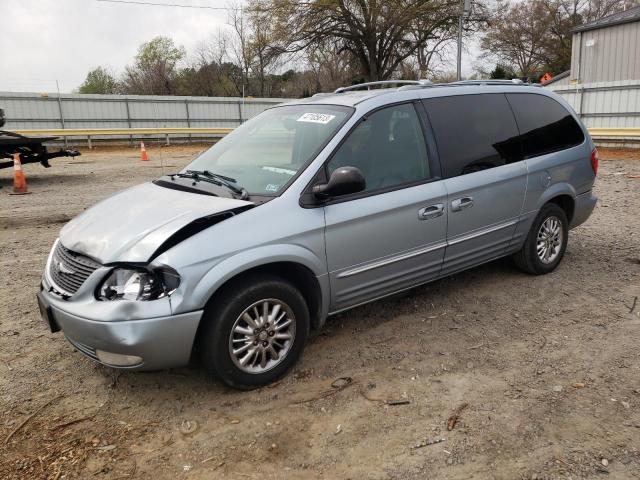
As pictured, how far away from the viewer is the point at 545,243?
5.09 m

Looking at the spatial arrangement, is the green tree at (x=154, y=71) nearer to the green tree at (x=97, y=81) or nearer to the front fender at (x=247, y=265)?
the green tree at (x=97, y=81)

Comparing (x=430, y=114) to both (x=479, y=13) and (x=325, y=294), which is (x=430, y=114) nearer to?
(x=325, y=294)

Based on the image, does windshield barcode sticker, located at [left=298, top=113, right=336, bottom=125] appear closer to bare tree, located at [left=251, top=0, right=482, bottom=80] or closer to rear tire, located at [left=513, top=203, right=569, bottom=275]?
rear tire, located at [left=513, top=203, right=569, bottom=275]

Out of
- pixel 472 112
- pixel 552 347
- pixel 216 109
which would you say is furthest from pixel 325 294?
pixel 216 109

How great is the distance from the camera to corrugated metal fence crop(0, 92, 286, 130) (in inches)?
922

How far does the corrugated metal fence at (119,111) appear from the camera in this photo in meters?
23.4

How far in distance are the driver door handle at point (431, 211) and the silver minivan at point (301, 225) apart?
0.01 m

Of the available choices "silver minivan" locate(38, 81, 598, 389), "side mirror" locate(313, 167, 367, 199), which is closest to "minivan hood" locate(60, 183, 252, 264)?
"silver minivan" locate(38, 81, 598, 389)

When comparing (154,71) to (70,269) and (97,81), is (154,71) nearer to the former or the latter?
(97,81)

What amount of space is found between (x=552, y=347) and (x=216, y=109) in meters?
26.5

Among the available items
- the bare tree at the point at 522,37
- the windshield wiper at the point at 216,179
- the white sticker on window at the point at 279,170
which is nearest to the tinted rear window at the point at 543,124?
the white sticker on window at the point at 279,170

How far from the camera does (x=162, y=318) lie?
285cm

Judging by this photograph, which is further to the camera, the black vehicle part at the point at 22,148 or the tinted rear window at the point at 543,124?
the black vehicle part at the point at 22,148

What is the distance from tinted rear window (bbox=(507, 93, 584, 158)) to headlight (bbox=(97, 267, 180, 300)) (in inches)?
132
